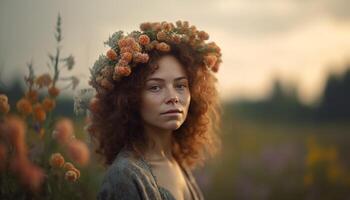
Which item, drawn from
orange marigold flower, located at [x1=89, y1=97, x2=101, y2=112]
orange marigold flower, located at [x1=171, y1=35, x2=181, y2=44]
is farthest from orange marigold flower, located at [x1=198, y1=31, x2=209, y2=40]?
orange marigold flower, located at [x1=89, y1=97, x2=101, y2=112]

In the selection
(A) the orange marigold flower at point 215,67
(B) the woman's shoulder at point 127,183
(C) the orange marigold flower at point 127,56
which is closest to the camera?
(B) the woman's shoulder at point 127,183

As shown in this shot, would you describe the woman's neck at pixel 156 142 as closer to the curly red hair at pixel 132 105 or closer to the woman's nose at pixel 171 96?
the curly red hair at pixel 132 105

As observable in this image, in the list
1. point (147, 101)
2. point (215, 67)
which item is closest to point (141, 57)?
point (147, 101)

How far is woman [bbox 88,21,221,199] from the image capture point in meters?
1.80

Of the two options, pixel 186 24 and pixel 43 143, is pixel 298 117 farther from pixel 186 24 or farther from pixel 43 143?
pixel 43 143

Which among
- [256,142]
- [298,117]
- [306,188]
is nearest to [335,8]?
[298,117]

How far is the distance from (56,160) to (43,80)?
0.28 metres

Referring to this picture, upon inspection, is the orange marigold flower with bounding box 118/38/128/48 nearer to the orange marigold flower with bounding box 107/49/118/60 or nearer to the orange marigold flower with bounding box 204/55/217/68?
the orange marigold flower with bounding box 107/49/118/60

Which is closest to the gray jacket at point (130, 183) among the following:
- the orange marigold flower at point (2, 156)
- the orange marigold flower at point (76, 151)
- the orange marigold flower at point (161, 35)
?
the orange marigold flower at point (76, 151)

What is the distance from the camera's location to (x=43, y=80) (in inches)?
68.2

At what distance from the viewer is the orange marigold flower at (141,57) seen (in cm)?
182

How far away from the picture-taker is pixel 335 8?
304 centimetres

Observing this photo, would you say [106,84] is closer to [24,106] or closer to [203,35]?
[24,106]

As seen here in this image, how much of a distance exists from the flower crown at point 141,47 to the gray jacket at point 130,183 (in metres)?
Answer: 0.31
